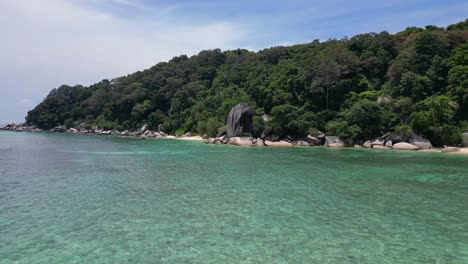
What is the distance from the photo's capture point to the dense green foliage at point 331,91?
48.1 metres

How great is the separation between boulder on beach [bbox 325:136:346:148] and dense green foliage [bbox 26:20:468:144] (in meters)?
0.95

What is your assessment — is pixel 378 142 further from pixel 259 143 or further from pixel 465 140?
pixel 259 143

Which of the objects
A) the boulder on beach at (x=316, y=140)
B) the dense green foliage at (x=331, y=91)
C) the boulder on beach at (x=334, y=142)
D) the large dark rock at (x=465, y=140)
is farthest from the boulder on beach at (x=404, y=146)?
the boulder on beach at (x=316, y=140)

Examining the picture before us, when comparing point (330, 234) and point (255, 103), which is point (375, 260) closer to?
point (330, 234)

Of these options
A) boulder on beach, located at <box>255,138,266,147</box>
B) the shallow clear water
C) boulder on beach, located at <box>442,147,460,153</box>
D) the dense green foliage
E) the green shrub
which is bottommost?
the shallow clear water

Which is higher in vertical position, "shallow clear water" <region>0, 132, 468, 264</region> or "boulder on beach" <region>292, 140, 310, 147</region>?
"boulder on beach" <region>292, 140, 310, 147</region>

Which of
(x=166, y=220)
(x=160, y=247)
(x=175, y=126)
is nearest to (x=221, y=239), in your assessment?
(x=160, y=247)

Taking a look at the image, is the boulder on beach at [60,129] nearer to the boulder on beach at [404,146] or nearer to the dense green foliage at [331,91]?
the dense green foliage at [331,91]

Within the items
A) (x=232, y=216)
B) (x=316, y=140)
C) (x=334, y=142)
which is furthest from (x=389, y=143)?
(x=232, y=216)

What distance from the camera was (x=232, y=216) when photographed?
46.5 ft

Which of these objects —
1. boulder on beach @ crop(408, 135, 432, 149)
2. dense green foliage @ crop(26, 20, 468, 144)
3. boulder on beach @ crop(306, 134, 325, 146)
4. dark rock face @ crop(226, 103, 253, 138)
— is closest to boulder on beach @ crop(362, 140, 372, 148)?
dense green foliage @ crop(26, 20, 468, 144)

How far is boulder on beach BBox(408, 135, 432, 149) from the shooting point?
4397 cm

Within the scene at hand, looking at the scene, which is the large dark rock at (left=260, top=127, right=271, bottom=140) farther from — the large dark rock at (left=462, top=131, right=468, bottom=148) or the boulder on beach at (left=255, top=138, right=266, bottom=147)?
the large dark rock at (left=462, top=131, right=468, bottom=148)

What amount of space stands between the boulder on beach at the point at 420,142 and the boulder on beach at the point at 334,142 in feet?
28.6
